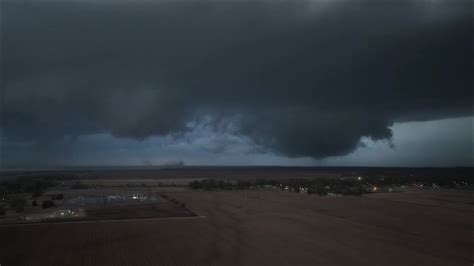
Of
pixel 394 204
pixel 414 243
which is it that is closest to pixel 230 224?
pixel 414 243

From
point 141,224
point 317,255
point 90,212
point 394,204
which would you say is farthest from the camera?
point 394,204

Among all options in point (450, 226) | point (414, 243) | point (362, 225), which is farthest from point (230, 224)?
point (450, 226)

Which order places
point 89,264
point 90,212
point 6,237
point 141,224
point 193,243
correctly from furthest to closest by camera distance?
point 90,212 → point 141,224 → point 6,237 → point 193,243 → point 89,264

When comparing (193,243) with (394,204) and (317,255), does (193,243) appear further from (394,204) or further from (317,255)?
(394,204)

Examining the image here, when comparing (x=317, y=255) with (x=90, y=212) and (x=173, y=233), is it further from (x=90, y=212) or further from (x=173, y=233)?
(x=90, y=212)

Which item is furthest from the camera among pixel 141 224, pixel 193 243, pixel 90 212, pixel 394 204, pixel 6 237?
pixel 394 204

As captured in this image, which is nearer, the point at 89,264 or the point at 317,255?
the point at 89,264

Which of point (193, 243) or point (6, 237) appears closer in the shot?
point (193, 243)
